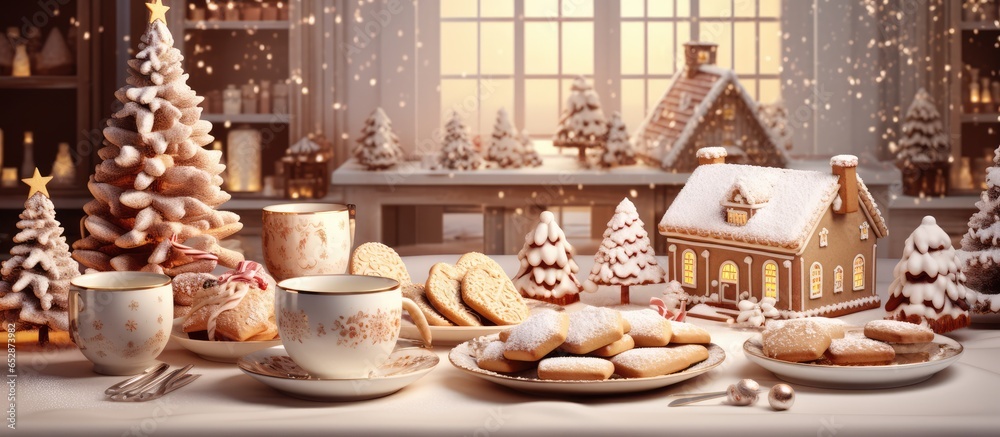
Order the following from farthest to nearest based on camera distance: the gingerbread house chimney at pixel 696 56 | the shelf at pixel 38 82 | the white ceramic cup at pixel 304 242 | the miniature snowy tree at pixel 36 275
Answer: the shelf at pixel 38 82 → the gingerbread house chimney at pixel 696 56 → the white ceramic cup at pixel 304 242 → the miniature snowy tree at pixel 36 275

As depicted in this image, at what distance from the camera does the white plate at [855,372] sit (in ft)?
4.47

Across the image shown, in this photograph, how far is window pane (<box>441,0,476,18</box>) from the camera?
5.40 m

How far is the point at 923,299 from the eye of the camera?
5.47 ft

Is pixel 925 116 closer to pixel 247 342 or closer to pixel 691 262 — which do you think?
pixel 691 262

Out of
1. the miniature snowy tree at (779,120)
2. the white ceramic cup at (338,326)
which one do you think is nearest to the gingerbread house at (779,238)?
the white ceramic cup at (338,326)

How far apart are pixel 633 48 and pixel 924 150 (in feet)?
4.71

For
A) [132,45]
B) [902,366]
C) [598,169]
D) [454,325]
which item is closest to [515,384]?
[454,325]

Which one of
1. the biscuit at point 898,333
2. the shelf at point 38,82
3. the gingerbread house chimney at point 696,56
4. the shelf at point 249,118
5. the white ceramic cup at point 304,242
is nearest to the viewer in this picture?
the biscuit at point 898,333

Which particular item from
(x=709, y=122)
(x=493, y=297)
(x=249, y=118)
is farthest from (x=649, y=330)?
(x=249, y=118)

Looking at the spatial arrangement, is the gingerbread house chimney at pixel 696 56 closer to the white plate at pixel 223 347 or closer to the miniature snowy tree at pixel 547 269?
the miniature snowy tree at pixel 547 269

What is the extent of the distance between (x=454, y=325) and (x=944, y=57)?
4.03 m

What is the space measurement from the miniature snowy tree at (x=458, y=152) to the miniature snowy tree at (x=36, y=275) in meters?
3.25

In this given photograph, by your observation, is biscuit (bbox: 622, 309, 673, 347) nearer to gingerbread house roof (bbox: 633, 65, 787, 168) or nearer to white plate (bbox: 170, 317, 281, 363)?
white plate (bbox: 170, 317, 281, 363)

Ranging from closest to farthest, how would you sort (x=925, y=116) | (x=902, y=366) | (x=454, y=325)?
Result: (x=902, y=366) < (x=454, y=325) < (x=925, y=116)
